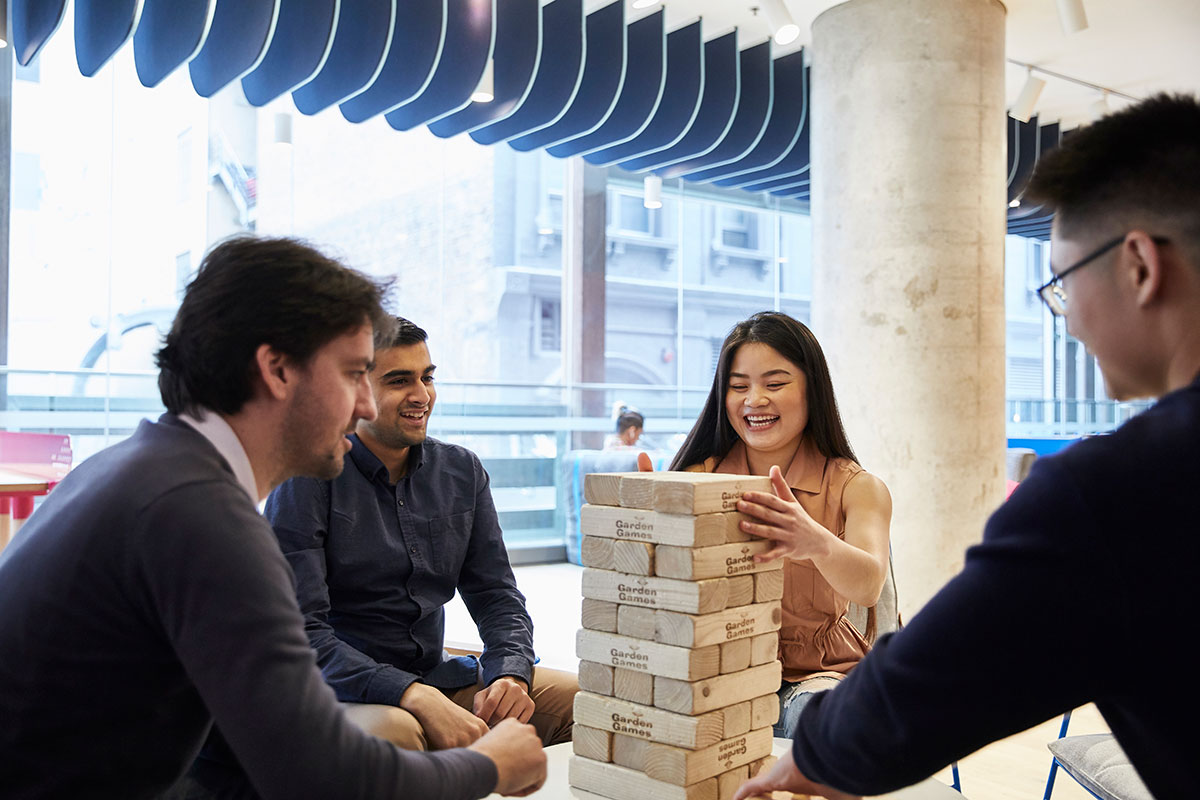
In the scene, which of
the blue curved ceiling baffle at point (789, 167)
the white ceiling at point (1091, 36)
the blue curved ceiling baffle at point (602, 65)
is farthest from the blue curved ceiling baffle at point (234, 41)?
the blue curved ceiling baffle at point (789, 167)

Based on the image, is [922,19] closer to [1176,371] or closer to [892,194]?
[892,194]

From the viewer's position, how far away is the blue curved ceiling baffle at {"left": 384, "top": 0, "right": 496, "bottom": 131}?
4.59 meters

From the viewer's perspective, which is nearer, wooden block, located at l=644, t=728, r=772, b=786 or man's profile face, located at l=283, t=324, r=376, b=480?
man's profile face, located at l=283, t=324, r=376, b=480

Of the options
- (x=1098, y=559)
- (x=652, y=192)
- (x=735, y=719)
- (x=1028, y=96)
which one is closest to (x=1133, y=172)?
(x=1098, y=559)

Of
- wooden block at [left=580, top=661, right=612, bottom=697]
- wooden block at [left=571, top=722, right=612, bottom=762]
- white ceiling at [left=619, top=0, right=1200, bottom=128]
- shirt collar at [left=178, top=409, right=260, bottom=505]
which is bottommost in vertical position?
wooden block at [left=571, top=722, right=612, bottom=762]

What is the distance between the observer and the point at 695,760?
1.50m

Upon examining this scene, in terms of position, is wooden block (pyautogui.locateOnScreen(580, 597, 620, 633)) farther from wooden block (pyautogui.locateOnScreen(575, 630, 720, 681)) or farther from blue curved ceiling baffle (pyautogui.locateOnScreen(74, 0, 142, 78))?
blue curved ceiling baffle (pyautogui.locateOnScreen(74, 0, 142, 78))

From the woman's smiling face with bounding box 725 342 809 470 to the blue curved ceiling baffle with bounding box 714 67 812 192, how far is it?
3.67 metres

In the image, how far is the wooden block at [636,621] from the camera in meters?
1.53

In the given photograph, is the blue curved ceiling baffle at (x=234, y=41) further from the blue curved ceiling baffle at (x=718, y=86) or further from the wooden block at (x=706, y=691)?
the wooden block at (x=706, y=691)

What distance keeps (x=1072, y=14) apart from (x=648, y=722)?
4298 millimetres

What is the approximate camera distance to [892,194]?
4.54 metres

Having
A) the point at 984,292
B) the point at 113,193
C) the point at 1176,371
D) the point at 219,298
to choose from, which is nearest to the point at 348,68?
the point at 113,193

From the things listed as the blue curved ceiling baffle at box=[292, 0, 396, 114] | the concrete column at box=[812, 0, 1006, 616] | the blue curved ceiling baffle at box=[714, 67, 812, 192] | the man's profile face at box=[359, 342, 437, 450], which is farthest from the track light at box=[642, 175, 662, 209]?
the man's profile face at box=[359, 342, 437, 450]
